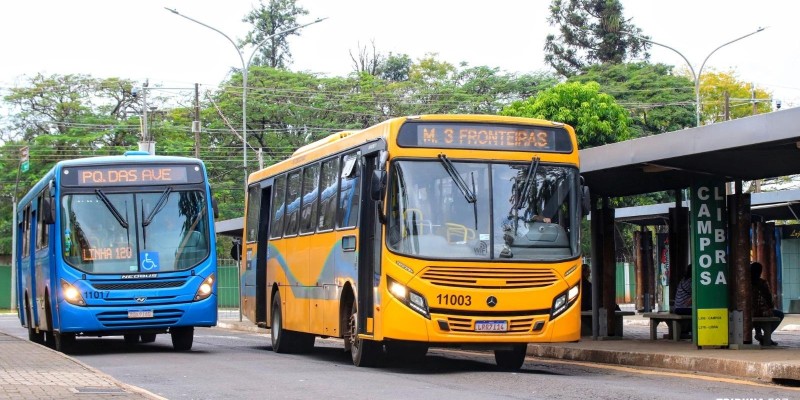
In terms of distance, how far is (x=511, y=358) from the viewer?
1636cm

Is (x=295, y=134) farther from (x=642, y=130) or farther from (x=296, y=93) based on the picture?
(x=642, y=130)

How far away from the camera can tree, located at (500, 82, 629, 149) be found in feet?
161

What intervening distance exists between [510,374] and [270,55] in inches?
2269

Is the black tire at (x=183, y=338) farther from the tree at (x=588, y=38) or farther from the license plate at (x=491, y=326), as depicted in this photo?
the tree at (x=588, y=38)

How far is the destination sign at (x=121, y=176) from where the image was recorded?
765 inches

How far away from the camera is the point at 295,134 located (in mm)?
62562

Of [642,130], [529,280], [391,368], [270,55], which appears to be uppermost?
[270,55]

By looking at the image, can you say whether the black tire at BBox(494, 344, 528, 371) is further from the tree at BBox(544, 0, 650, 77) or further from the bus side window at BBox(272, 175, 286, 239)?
the tree at BBox(544, 0, 650, 77)

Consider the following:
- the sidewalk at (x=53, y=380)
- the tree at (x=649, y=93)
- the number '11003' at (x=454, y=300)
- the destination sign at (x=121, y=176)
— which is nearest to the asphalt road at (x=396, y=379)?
the sidewalk at (x=53, y=380)

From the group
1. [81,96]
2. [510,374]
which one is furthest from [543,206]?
[81,96]

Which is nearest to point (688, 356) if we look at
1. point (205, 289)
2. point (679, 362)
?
point (679, 362)

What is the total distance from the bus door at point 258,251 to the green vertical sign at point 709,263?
7.54 meters

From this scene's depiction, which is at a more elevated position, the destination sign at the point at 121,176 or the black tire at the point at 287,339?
the destination sign at the point at 121,176

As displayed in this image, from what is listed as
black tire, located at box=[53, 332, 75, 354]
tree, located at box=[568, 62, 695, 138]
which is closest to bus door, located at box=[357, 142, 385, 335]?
black tire, located at box=[53, 332, 75, 354]
